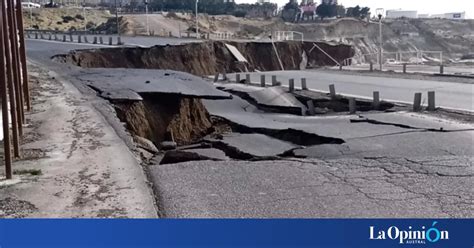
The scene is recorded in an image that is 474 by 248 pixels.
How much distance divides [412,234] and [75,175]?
15.2ft

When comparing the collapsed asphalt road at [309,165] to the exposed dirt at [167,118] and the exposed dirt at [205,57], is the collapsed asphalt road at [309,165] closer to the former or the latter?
the exposed dirt at [167,118]

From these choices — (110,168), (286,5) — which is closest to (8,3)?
(110,168)

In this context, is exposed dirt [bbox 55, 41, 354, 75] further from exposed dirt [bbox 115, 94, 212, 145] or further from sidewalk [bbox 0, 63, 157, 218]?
sidewalk [bbox 0, 63, 157, 218]

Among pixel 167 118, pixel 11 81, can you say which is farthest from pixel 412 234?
pixel 167 118

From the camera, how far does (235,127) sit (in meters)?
14.3

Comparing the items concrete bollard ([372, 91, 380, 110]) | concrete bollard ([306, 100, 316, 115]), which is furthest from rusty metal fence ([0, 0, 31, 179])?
concrete bollard ([372, 91, 380, 110])

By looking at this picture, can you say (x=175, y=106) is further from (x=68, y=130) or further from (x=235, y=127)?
(x=68, y=130)

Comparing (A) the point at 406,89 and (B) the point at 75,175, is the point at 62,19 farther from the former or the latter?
(B) the point at 75,175

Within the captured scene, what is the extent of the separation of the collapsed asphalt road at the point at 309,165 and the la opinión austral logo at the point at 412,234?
5.12 ft

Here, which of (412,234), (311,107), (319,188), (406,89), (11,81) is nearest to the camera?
(412,234)

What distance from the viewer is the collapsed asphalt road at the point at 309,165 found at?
5844 millimetres

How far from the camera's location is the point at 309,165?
26.6 feet

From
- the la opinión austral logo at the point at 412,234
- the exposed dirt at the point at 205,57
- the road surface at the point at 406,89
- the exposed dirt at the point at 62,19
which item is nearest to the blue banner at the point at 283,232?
the la opinión austral logo at the point at 412,234

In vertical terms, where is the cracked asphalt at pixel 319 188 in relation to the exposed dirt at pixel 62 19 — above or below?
below
